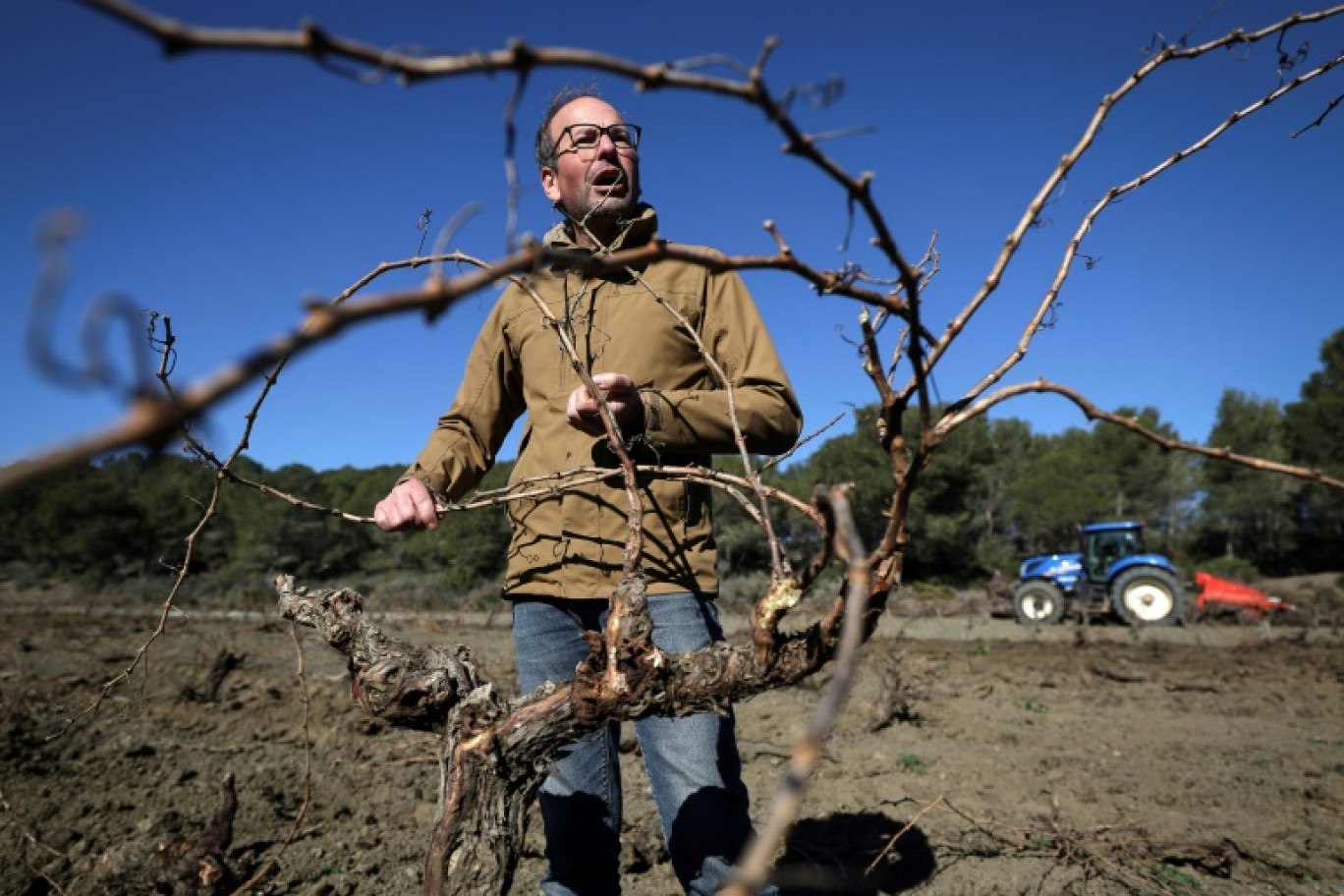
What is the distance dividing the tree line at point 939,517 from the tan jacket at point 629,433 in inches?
763

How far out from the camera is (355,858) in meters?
3.12

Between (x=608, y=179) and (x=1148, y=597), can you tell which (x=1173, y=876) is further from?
(x=1148, y=597)

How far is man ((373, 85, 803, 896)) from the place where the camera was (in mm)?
1786

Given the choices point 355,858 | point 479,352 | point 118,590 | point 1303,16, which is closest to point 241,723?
point 355,858

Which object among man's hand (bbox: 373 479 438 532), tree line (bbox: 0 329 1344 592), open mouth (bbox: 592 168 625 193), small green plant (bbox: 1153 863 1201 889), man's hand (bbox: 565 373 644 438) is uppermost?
tree line (bbox: 0 329 1344 592)

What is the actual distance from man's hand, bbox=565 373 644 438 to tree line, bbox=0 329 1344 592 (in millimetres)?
19832

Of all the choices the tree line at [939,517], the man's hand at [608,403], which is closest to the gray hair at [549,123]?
the man's hand at [608,403]

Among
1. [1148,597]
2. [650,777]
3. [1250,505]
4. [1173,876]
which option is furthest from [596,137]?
[1250,505]

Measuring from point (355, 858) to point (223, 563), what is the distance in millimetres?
33685

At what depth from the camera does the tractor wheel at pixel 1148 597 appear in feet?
42.6

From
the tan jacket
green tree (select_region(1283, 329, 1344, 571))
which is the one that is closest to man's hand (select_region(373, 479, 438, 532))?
the tan jacket

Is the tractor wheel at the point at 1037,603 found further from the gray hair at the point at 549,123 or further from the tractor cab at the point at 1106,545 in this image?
the gray hair at the point at 549,123

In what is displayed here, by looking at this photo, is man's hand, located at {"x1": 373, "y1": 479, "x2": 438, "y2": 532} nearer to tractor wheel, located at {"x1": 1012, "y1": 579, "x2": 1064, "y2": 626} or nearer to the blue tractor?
the blue tractor

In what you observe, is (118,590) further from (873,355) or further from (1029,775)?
(873,355)
